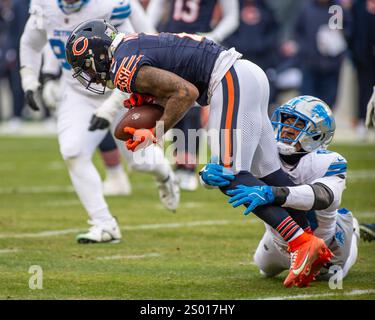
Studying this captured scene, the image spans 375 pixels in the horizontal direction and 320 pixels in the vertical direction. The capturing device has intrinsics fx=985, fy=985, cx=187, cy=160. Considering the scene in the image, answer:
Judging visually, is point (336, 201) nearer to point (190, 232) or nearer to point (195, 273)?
point (195, 273)

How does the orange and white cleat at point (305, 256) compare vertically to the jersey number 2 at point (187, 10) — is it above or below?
below

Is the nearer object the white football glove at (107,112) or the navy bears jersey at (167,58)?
the navy bears jersey at (167,58)

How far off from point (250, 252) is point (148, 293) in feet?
4.63

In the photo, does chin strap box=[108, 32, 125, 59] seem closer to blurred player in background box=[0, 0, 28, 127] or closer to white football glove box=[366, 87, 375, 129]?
white football glove box=[366, 87, 375, 129]

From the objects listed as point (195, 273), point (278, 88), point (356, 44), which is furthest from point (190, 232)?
point (278, 88)

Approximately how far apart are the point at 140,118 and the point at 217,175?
0.47 metres

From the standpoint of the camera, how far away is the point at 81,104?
21.2ft

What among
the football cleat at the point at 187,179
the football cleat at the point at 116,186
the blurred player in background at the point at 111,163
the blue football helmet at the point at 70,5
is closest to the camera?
the blue football helmet at the point at 70,5

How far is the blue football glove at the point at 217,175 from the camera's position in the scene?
476 centimetres

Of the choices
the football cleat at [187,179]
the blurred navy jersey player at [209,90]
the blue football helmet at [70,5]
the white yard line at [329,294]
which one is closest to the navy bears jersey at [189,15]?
the football cleat at [187,179]

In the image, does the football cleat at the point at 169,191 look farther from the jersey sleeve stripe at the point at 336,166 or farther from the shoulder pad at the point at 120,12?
the jersey sleeve stripe at the point at 336,166

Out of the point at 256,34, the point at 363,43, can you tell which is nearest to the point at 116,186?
the point at 256,34

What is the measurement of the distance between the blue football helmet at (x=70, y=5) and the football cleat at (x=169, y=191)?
4.56 feet

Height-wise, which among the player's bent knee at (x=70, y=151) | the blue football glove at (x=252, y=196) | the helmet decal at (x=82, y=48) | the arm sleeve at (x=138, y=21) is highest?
the helmet decal at (x=82, y=48)
